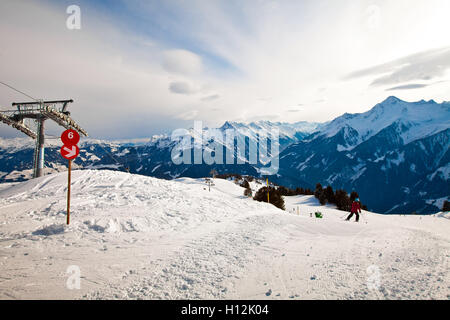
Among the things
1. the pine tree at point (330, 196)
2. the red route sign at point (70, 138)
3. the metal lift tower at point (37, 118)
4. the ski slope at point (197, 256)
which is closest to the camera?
the ski slope at point (197, 256)

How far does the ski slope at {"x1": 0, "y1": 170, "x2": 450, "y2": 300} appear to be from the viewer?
475cm

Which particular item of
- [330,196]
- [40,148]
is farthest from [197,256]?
[330,196]

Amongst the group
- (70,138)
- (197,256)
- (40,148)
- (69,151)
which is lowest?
(197,256)

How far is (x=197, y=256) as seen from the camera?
21.9 ft

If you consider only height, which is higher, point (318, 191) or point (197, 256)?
point (197, 256)

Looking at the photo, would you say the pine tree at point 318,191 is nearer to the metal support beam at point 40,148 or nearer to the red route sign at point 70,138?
the red route sign at point 70,138

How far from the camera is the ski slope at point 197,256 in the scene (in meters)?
4.75

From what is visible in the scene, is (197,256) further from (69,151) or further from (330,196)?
(330,196)

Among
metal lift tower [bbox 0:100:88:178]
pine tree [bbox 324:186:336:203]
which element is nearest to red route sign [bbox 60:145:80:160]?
metal lift tower [bbox 0:100:88:178]

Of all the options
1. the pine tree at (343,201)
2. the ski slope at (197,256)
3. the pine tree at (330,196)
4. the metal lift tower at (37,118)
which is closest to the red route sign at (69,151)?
the ski slope at (197,256)

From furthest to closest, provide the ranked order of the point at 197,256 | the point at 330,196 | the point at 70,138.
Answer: the point at 330,196 → the point at 70,138 → the point at 197,256

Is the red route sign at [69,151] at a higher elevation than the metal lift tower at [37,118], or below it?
below
